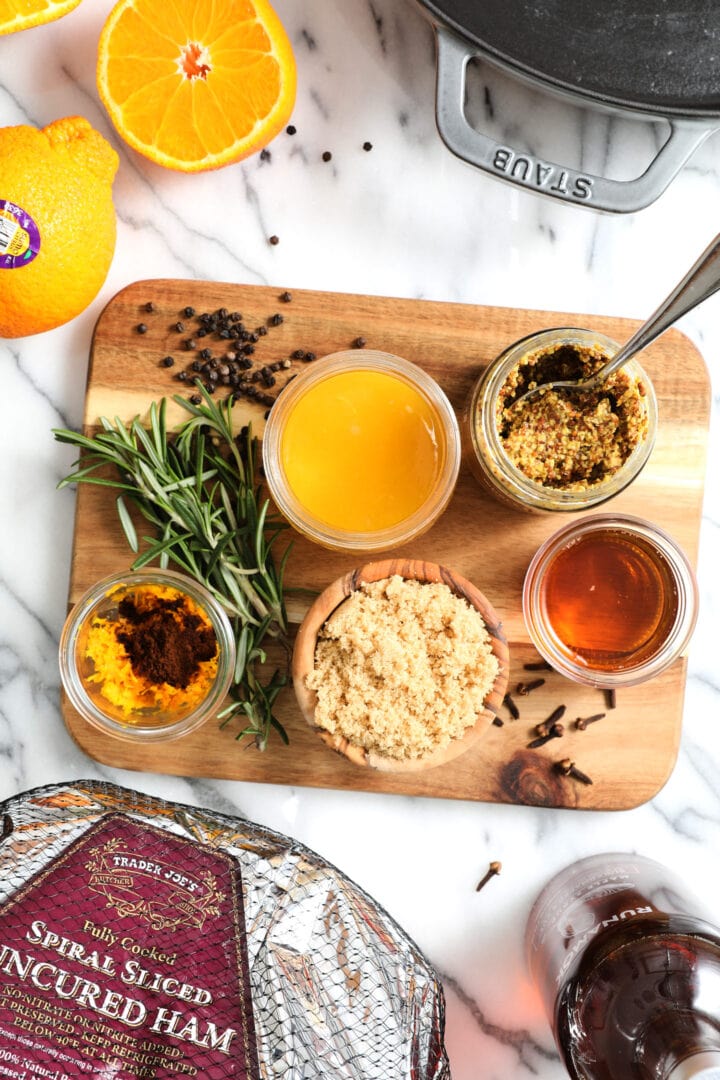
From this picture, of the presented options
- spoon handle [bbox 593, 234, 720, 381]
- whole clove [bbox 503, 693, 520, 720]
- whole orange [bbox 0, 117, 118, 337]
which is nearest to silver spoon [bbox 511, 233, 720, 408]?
spoon handle [bbox 593, 234, 720, 381]

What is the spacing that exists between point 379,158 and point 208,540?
51 centimetres

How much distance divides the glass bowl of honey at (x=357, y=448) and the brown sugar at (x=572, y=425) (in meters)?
0.07

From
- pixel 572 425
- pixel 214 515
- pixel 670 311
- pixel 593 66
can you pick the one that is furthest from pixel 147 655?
pixel 593 66

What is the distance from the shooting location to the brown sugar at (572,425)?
1.04 m

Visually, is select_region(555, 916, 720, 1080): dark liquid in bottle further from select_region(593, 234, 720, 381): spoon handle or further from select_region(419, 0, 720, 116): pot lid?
select_region(419, 0, 720, 116): pot lid

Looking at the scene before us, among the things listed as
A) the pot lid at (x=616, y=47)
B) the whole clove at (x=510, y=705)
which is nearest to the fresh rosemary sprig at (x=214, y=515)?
the whole clove at (x=510, y=705)

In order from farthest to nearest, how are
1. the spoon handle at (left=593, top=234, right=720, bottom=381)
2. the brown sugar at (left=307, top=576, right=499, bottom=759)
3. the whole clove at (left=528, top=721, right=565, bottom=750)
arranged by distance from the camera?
the whole clove at (left=528, top=721, right=565, bottom=750) → the brown sugar at (left=307, top=576, right=499, bottom=759) → the spoon handle at (left=593, top=234, right=720, bottom=381)

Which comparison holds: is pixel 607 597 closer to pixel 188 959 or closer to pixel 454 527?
pixel 454 527

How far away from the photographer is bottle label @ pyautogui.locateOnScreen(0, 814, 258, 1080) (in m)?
0.86

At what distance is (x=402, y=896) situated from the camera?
1.18 m

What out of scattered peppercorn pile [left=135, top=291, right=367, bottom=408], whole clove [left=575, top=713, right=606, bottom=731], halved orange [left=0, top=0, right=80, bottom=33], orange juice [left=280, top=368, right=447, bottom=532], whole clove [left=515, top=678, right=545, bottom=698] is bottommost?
whole clove [left=575, top=713, right=606, bottom=731]

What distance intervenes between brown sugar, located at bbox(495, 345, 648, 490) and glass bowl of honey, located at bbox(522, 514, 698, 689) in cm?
7

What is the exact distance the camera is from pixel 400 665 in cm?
100

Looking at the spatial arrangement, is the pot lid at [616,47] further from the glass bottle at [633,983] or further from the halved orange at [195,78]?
the glass bottle at [633,983]
